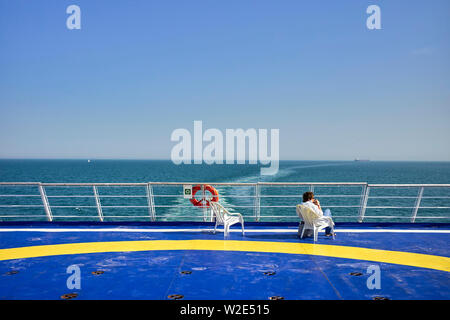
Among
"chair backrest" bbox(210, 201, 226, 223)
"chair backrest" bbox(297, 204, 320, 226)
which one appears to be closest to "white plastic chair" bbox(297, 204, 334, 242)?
"chair backrest" bbox(297, 204, 320, 226)

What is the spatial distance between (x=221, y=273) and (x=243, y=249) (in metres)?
1.39

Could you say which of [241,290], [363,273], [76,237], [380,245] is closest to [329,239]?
[380,245]

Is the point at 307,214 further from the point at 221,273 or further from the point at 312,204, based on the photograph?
the point at 221,273

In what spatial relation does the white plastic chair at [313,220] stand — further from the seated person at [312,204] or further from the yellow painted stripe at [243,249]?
the yellow painted stripe at [243,249]

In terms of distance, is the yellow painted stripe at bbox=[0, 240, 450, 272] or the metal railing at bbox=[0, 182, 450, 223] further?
the metal railing at bbox=[0, 182, 450, 223]

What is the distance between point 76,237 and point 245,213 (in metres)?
18.7

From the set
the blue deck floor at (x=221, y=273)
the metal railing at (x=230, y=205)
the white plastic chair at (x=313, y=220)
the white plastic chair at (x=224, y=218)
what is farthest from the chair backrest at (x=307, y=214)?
the white plastic chair at (x=224, y=218)

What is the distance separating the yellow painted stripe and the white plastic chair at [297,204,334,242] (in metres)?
0.41

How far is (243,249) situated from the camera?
20.1 feet

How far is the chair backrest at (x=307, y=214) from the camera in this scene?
6.53m

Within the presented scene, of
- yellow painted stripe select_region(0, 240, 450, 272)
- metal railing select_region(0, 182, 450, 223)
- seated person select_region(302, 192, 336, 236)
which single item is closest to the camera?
yellow painted stripe select_region(0, 240, 450, 272)

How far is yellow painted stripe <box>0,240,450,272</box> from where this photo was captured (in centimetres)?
549

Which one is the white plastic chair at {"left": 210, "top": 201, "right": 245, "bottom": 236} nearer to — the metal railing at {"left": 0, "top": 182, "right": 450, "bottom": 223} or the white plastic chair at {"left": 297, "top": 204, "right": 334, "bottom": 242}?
the metal railing at {"left": 0, "top": 182, "right": 450, "bottom": 223}
